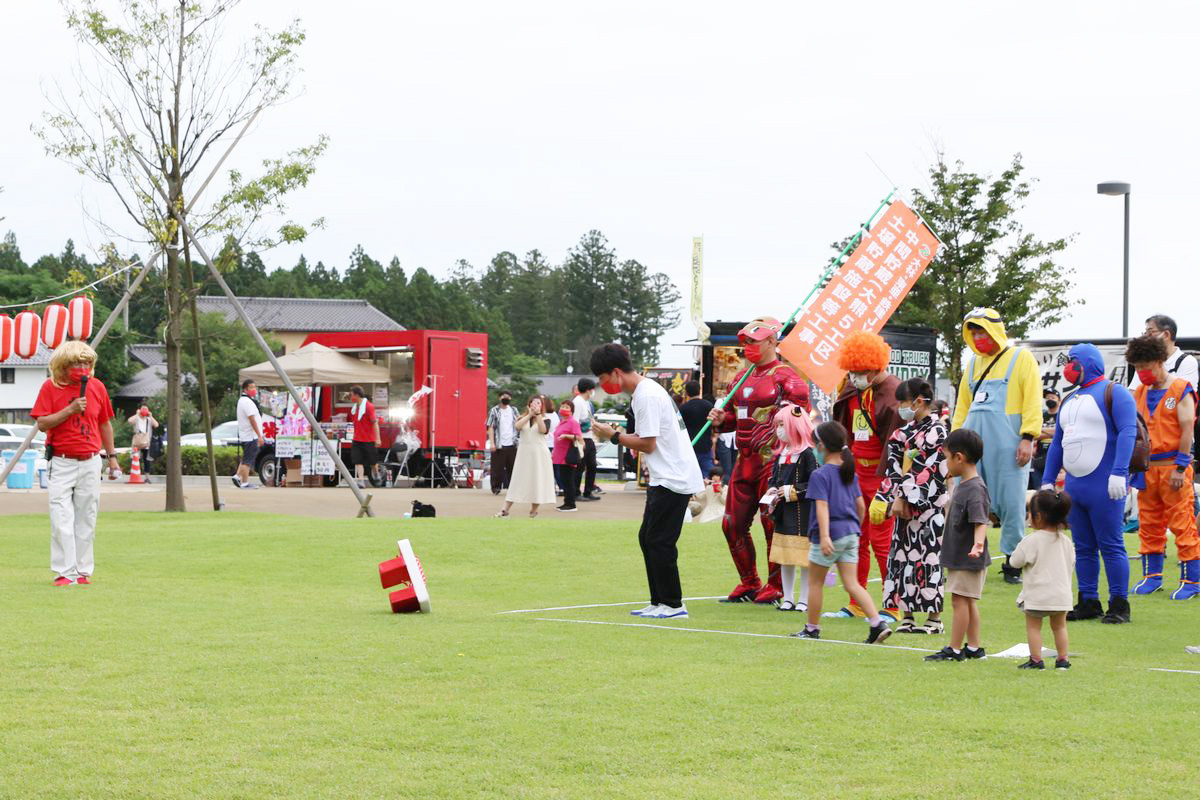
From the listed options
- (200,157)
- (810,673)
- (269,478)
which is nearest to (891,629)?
(810,673)

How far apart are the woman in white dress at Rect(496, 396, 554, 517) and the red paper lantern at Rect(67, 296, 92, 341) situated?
5793mm

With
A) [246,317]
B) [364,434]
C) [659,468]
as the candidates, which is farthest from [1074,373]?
[364,434]

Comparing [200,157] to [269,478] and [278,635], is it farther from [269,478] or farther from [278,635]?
[278,635]

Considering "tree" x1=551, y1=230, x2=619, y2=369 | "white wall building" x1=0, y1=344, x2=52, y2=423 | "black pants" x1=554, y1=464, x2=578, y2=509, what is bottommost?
"black pants" x1=554, y1=464, x2=578, y2=509

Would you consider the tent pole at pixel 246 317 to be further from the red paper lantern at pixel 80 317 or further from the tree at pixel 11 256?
the tree at pixel 11 256

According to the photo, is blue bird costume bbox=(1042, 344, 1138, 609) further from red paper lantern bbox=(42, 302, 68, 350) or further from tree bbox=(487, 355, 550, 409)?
tree bbox=(487, 355, 550, 409)

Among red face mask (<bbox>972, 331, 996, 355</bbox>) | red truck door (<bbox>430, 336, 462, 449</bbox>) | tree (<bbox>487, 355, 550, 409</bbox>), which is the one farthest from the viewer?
tree (<bbox>487, 355, 550, 409</bbox>)

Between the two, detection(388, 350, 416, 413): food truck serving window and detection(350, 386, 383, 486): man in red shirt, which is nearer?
detection(350, 386, 383, 486): man in red shirt

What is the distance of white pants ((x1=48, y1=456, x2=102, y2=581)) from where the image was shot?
11.2 meters

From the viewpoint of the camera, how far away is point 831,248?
38938 mm

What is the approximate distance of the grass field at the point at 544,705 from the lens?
16.1ft

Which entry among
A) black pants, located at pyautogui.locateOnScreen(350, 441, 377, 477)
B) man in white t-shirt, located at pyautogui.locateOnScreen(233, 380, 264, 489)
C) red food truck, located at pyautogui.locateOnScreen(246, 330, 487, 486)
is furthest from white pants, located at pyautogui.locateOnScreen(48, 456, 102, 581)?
red food truck, located at pyautogui.locateOnScreen(246, 330, 487, 486)

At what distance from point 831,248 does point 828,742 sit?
113ft

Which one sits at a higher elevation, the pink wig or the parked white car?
the pink wig
